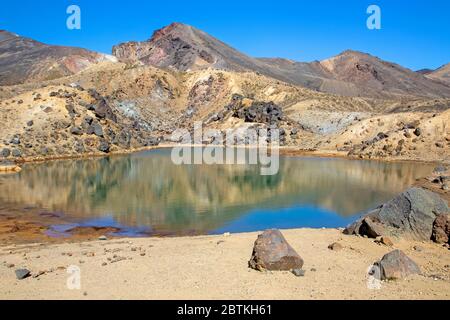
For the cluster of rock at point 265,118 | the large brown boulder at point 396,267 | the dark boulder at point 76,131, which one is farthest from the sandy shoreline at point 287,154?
the large brown boulder at point 396,267

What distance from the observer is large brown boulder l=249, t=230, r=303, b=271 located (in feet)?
41.6

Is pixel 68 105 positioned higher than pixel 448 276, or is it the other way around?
pixel 68 105

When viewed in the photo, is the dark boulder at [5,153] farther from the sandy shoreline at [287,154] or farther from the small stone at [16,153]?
the sandy shoreline at [287,154]

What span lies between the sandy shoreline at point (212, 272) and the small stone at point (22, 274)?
0.18 m

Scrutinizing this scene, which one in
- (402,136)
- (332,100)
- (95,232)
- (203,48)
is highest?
(203,48)

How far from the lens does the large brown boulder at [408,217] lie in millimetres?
16375

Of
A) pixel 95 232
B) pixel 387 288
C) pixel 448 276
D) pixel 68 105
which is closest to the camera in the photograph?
pixel 387 288

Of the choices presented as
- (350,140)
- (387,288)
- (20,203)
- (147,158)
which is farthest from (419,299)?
(350,140)

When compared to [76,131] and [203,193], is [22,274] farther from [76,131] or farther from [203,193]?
[76,131]

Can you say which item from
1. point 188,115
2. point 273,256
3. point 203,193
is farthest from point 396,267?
point 188,115

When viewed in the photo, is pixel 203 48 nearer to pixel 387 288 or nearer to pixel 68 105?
pixel 68 105

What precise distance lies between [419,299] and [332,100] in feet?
328

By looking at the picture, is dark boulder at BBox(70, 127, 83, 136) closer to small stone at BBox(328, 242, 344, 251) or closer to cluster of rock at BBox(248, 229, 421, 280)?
small stone at BBox(328, 242, 344, 251)

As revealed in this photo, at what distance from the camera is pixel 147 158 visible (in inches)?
2437
